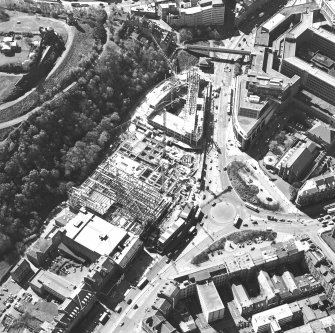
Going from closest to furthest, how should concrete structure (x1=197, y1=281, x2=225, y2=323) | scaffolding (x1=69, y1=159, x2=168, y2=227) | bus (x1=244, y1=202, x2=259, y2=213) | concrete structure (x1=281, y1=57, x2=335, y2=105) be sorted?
1. concrete structure (x1=197, y1=281, x2=225, y2=323)
2. scaffolding (x1=69, y1=159, x2=168, y2=227)
3. bus (x1=244, y1=202, x2=259, y2=213)
4. concrete structure (x1=281, y1=57, x2=335, y2=105)

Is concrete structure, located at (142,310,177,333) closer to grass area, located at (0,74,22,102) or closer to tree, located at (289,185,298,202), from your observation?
tree, located at (289,185,298,202)

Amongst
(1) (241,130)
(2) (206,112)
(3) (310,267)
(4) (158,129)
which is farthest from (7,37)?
(3) (310,267)

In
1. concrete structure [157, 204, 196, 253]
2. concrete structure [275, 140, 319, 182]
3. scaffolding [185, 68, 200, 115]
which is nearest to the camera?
concrete structure [157, 204, 196, 253]

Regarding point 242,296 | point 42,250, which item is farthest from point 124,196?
point 242,296

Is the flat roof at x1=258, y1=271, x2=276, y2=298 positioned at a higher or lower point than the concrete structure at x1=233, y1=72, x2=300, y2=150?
lower

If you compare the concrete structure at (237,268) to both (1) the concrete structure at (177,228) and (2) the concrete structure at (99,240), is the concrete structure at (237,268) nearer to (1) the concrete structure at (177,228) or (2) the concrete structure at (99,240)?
(1) the concrete structure at (177,228)

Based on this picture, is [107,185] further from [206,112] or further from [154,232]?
[206,112]

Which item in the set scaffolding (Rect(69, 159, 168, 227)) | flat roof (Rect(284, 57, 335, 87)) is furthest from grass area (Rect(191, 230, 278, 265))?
flat roof (Rect(284, 57, 335, 87))
